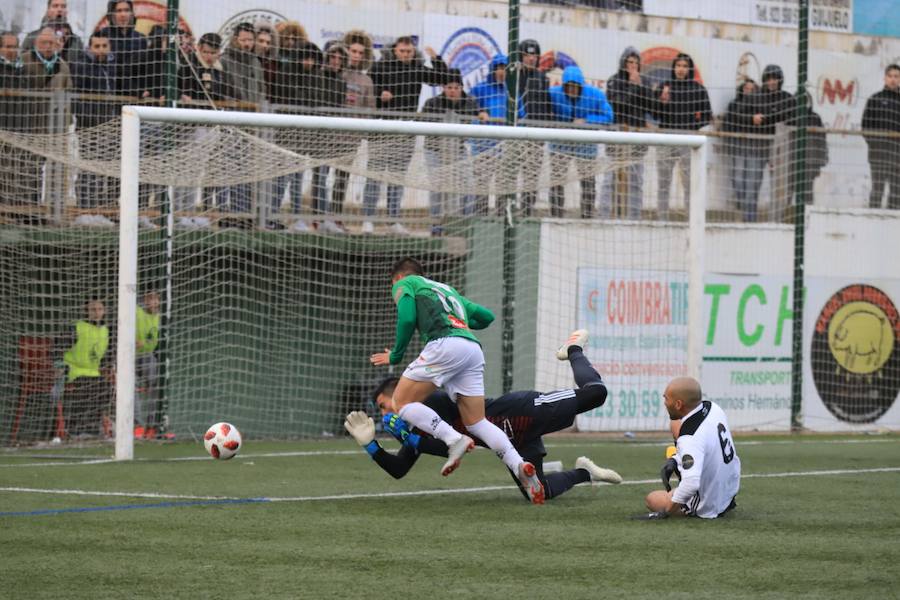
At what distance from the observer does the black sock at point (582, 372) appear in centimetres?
872

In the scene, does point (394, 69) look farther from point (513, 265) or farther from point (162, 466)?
point (162, 466)

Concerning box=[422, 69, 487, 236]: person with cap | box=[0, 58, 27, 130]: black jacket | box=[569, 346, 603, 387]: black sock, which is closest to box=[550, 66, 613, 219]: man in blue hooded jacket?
box=[422, 69, 487, 236]: person with cap

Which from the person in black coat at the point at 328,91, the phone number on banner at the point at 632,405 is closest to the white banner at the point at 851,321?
the phone number on banner at the point at 632,405

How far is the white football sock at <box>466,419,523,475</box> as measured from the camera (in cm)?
848

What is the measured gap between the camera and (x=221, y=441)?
9.68 metres

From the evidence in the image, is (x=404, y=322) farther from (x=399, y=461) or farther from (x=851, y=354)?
(x=851, y=354)

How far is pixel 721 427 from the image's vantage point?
7703 millimetres

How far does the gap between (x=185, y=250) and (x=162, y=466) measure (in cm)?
430

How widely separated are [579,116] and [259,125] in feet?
15.6

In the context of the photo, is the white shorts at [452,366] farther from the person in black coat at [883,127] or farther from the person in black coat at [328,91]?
the person in black coat at [883,127]

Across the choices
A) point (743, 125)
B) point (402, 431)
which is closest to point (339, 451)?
point (402, 431)

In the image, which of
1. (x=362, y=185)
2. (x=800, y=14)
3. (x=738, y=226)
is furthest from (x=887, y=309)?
(x=362, y=185)

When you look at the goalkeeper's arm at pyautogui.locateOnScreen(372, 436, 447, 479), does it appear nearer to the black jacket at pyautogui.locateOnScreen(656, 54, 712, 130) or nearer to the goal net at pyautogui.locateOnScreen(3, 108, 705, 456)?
the goal net at pyautogui.locateOnScreen(3, 108, 705, 456)

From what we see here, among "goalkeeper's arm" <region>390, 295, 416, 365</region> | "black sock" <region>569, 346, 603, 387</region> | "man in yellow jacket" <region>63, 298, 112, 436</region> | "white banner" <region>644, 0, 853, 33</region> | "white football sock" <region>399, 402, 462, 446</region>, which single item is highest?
"white banner" <region>644, 0, 853, 33</region>
